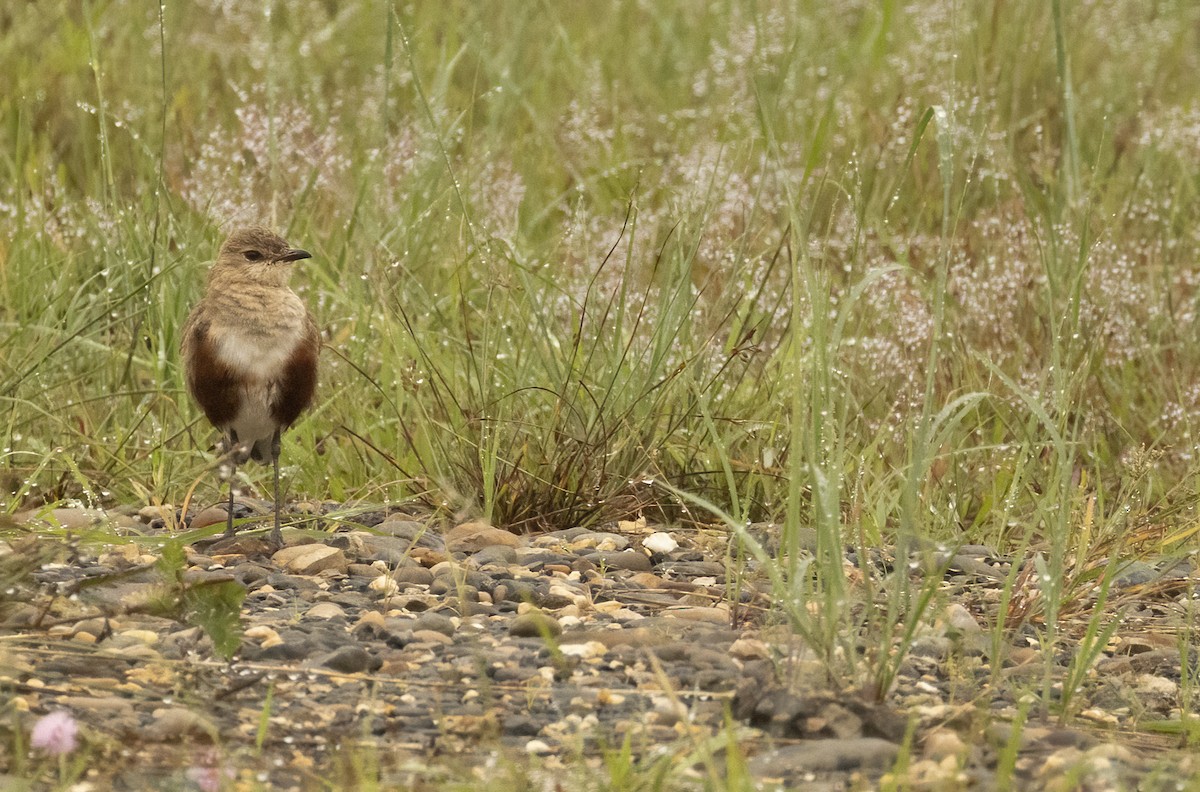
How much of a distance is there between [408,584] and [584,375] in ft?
2.99

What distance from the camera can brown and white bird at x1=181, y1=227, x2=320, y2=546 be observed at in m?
4.29

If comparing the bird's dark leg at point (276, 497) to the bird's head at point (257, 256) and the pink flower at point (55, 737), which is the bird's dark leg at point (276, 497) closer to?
the bird's head at point (257, 256)

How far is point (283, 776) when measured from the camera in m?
2.77

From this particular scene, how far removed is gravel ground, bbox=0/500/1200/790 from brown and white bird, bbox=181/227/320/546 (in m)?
0.44

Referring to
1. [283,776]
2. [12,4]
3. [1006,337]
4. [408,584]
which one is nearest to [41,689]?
[283,776]

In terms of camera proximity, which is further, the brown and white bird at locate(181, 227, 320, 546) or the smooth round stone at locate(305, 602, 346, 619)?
the brown and white bird at locate(181, 227, 320, 546)

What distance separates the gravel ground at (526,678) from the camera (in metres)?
2.84

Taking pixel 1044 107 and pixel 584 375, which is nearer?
pixel 584 375

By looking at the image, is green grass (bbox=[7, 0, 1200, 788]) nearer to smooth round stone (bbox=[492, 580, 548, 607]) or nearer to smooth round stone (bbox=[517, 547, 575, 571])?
smooth round stone (bbox=[517, 547, 575, 571])

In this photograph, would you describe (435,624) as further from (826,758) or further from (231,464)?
(231,464)

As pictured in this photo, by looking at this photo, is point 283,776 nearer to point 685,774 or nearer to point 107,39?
point 685,774

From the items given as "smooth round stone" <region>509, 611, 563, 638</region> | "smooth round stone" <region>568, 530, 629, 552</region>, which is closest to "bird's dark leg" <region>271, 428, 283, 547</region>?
"smooth round stone" <region>568, 530, 629, 552</region>

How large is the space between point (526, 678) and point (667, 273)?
1.80 m

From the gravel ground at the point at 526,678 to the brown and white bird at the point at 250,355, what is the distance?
1.43ft
